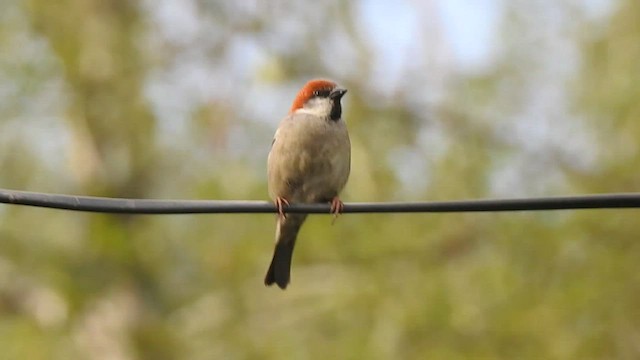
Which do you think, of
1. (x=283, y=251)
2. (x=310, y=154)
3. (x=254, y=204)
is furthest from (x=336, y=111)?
(x=254, y=204)

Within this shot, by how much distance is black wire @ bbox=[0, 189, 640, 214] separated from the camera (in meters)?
2.30

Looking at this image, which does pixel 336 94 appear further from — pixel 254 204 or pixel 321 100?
pixel 254 204

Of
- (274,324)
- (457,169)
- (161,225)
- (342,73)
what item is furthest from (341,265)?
(161,225)

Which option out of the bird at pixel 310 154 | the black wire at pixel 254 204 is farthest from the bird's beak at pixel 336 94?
the black wire at pixel 254 204

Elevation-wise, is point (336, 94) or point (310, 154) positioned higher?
point (336, 94)

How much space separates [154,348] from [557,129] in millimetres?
4053

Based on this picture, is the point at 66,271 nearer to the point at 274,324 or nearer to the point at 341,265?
the point at 274,324

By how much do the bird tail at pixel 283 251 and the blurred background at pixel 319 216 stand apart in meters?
2.09

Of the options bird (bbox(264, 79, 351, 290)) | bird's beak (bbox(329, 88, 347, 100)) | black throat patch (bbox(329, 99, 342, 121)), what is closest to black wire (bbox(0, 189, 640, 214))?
bird (bbox(264, 79, 351, 290))

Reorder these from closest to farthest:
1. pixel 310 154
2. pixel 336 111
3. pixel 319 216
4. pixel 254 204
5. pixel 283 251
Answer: pixel 254 204
pixel 310 154
pixel 336 111
pixel 283 251
pixel 319 216

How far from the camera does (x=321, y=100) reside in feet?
14.7

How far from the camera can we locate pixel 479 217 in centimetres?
716

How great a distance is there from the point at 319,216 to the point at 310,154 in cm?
301

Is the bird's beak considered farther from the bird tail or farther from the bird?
the bird tail
